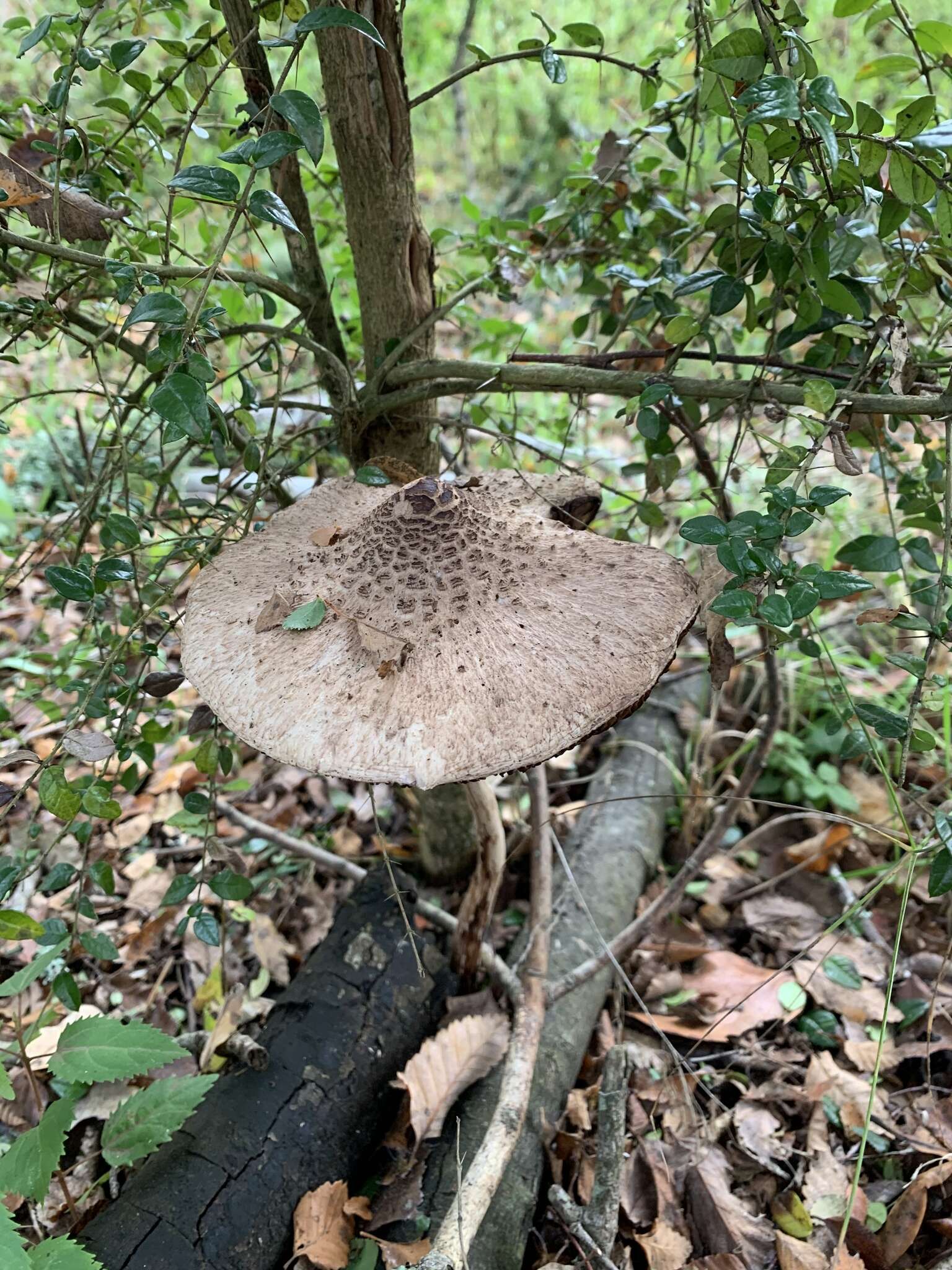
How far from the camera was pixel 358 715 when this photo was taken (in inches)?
52.7

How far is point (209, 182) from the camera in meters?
1.23

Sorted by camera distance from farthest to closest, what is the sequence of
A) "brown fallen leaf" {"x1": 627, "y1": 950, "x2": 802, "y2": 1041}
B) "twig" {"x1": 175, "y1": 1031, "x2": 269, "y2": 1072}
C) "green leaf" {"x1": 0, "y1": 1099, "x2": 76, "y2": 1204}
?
"brown fallen leaf" {"x1": 627, "y1": 950, "x2": 802, "y2": 1041} → "twig" {"x1": 175, "y1": 1031, "x2": 269, "y2": 1072} → "green leaf" {"x1": 0, "y1": 1099, "x2": 76, "y2": 1204}

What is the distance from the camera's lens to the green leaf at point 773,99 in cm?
111

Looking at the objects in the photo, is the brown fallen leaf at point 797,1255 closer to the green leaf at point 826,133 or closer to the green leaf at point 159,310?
the green leaf at point 826,133

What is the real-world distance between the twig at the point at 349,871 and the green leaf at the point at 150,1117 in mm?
709

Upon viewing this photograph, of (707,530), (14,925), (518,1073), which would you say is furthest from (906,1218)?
(14,925)

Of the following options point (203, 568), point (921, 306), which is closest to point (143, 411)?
point (203, 568)

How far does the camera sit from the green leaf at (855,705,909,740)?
139 cm

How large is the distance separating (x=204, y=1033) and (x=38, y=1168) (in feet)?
2.12

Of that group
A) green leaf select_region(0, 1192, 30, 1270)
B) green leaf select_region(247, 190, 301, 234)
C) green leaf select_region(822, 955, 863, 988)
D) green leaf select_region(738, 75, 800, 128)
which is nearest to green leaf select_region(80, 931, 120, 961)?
green leaf select_region(0, 1192, 30, 1270)

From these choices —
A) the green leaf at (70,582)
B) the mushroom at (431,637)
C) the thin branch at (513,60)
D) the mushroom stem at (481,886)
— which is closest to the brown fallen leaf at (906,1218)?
the mushroom stem at (481,886)

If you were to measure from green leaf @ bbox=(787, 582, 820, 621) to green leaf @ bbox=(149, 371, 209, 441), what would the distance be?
0.97 m

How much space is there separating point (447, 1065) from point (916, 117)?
7.20 ft

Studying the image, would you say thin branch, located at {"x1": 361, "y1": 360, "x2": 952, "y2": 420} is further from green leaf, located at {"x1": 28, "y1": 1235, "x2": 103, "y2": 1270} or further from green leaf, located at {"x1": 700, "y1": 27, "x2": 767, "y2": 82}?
green leaf, located at {"x1": 28, "y1": 1235, "x2": 103, "y2": 1270}
